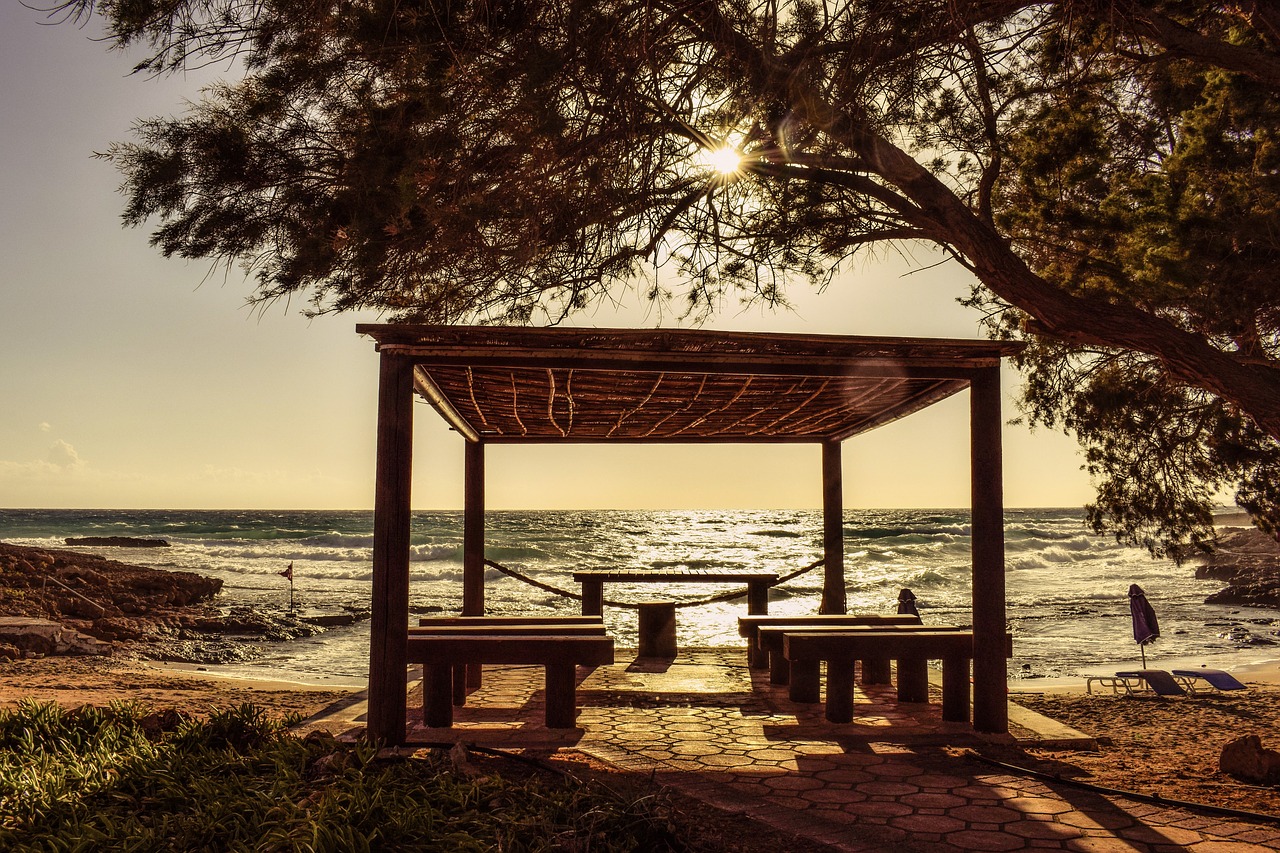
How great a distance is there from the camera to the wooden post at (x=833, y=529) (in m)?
8.22

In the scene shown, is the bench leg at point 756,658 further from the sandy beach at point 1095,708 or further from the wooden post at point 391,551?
the wooden post at point 391,551

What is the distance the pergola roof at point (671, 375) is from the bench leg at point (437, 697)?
1724mm

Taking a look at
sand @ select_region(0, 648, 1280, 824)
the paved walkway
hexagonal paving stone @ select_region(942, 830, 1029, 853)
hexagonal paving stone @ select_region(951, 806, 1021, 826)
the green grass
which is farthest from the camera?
sand @ select_region(0, 648, 1280, 824)

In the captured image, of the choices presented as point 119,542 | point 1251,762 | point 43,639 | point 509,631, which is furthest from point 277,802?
point 119,542

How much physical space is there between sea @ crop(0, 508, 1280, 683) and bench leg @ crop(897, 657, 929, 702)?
12.9 feet

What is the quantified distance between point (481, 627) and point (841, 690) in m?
2.37

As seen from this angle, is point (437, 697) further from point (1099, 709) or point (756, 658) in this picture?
point (1099, 709)

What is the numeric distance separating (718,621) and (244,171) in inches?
586

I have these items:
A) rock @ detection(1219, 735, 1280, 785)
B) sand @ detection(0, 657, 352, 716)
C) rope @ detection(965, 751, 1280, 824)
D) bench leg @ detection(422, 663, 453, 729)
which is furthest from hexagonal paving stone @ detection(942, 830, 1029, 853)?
sand @ detection(0, 657, 352, 716)

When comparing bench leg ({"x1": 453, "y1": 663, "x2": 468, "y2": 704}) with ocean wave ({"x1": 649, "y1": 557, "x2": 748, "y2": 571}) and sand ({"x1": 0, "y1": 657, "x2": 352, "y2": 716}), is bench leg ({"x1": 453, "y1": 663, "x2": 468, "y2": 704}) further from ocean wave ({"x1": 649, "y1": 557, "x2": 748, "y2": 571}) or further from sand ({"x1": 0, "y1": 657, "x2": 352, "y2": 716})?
ocean wave ({"x1": 649, "y1": 557, "x2": 748, "y2": 571})

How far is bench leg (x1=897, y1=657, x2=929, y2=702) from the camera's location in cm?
610

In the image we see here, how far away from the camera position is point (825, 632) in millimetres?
5457

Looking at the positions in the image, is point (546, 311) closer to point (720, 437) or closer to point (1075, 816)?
point (720, 437)

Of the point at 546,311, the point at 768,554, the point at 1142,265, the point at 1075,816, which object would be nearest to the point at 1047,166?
the point at 1142,265
